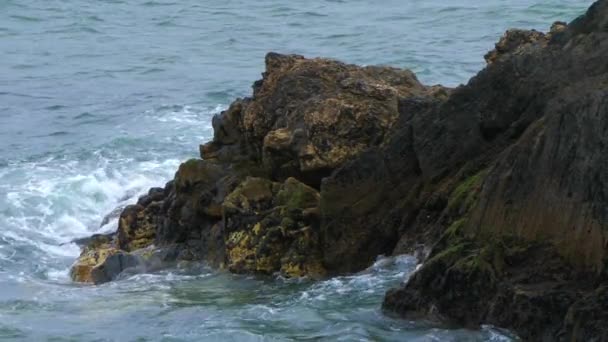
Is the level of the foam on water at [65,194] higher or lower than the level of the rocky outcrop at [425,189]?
lower

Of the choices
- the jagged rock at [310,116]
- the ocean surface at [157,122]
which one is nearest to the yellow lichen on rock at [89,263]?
the ocean surface at [157,122]

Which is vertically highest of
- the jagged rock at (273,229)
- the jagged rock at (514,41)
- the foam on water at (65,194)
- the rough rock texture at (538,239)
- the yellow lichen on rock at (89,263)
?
the jagged rock at (514,41)

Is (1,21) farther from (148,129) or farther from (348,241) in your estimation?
(348,241)

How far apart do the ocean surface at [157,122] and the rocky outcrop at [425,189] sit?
1.22 feet

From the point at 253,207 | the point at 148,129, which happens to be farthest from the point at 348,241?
the point at 148,129

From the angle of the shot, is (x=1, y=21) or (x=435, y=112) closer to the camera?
(x=435, y=112)

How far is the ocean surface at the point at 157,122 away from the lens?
42.5 ft

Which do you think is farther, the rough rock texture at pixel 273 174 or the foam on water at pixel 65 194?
the foam on water at pixel 65 194

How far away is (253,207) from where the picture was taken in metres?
15.1

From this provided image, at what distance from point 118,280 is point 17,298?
1163 millimetres

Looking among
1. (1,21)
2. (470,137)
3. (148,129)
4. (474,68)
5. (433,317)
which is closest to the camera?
(433,317)

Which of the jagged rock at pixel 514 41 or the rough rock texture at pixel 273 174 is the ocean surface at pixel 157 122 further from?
the jagged rock at pixel 514 41

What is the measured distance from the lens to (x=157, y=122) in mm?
25406

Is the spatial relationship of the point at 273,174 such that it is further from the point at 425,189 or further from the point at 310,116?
the point at 425,189
